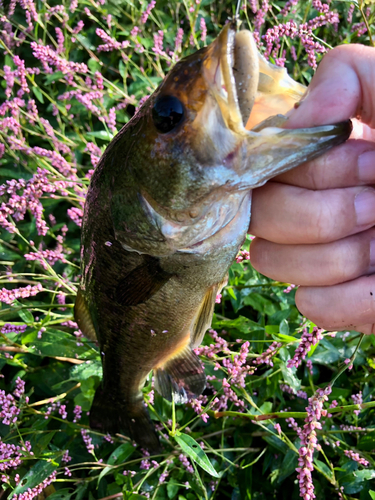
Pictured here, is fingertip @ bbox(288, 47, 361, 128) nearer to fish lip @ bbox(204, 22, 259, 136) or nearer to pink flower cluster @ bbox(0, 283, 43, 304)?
fish lip @ bbox(204, 22, 259, 136)

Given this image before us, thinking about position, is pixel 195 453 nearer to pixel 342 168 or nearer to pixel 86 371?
pixel 86 371

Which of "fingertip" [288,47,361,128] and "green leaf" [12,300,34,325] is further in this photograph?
"green leaf" [12,300,34,325]

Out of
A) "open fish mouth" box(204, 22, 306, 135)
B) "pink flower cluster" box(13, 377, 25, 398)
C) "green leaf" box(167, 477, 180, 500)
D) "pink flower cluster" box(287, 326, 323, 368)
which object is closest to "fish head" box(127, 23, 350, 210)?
"open fish mouth" box(204, 22, 306, 135)

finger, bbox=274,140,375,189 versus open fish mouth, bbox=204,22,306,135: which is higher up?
open fish mouth, bbox=204,22,306,135

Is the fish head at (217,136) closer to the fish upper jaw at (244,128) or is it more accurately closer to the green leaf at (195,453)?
the fish upper jaw at (244,128)

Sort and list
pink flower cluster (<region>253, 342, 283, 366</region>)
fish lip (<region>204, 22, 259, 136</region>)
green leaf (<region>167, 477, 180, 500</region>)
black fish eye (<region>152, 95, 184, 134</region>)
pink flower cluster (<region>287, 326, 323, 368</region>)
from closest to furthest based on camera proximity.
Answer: fish lip (<region>204, 22, 259, 136</region>)
black fish eye (<region>152, 95, 184, 134</region>)
pink flower cluster (<region>287, 326, 323, 368</region>)
pink flower cluster (<region>253, 342, 283, 366</region>)
green leaf (<region>167, 477, 180, 500</region>)

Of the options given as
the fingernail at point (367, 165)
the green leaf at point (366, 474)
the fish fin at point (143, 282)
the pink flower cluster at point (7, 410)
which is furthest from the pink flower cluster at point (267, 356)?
the pink flower cluster at point (7, 410)

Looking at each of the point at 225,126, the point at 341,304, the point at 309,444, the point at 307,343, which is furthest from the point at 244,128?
the point at 309,444
